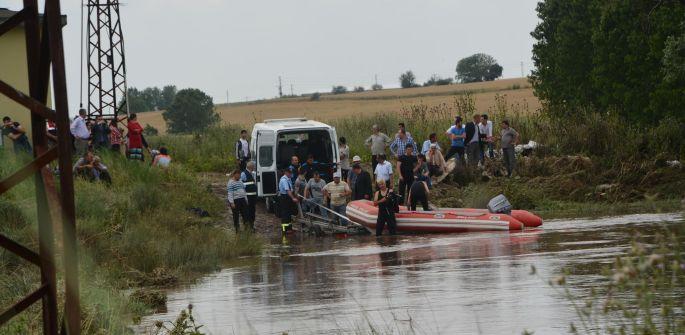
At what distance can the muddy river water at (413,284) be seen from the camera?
1330cm

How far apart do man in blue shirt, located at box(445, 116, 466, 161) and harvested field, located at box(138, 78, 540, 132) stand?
4140 cm

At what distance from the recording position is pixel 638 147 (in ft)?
119

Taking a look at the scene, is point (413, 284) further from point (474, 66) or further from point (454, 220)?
point (474, 66)

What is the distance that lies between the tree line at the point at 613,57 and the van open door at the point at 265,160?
11211 millimetres

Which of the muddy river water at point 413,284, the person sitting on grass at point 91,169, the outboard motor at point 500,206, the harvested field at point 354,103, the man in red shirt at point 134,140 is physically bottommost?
the muddy river water at point 413,284

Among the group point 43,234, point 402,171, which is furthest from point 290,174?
point 43,234

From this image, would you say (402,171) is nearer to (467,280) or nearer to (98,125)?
(98,125)

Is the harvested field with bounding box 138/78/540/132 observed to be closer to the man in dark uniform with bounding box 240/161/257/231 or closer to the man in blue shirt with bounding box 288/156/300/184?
the man in blue shirt with bounding box 288/156/300/184

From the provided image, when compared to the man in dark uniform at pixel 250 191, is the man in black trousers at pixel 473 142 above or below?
above

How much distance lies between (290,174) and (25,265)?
12.4m

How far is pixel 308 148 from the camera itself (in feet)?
103

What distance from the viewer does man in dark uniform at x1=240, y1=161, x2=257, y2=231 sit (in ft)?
95.1

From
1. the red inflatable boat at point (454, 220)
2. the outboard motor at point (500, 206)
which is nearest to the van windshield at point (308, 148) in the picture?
the red inflatable boat at point (454, 220)

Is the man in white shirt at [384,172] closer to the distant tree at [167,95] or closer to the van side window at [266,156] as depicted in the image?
the van side window at [266,156]
